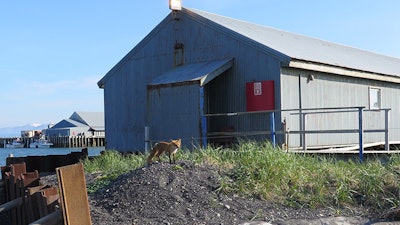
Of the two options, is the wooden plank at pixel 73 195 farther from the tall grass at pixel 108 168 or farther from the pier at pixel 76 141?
the pier at pixel 76 141

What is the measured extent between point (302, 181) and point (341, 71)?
33.8ft

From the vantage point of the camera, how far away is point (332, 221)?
259 inches

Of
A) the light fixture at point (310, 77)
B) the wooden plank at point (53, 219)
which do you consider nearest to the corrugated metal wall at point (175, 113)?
the light fixture at point (310, 77)

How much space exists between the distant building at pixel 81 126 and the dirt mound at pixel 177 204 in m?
69.0

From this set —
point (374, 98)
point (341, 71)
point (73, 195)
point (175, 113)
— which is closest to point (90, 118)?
point (374, 98)

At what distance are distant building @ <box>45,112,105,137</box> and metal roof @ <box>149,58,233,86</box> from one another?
5951 cm

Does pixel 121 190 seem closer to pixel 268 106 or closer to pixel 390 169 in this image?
pixel 390 169

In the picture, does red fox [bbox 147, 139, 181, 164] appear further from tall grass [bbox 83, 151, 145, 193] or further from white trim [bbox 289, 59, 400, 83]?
white trim [bbox 289, 59, 400, 83]

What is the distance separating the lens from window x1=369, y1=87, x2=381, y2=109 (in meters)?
19.9

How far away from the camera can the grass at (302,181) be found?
730 centimetres

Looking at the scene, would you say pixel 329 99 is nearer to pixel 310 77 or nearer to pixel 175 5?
pixel 310 77

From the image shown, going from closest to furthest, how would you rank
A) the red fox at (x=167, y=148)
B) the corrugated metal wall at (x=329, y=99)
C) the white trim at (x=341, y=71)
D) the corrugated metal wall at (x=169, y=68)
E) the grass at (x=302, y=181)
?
the grass at (x=302, y=181)
the red fox at (x=167, y=148)
the white trim at (x=341, y=71)
the corrugated metal wall at (x=329, y=99)
the corrugated metal wall at (x=169, y=68)

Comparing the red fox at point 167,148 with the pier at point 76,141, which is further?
the pier at point 76,141

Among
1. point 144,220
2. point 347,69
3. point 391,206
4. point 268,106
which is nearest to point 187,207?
point 144,220
